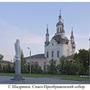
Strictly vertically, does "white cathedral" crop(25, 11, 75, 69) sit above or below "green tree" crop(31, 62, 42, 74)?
above

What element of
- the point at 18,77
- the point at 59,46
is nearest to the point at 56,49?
the point at 59,46

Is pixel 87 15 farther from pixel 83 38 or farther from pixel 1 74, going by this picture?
pixel 1 74

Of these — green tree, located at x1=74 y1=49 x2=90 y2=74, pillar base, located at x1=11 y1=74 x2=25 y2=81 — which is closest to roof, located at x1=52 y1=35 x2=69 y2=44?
green tree, located at x1=74 y1=49 x2=90 y2=74

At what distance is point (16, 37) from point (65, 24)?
0.61 metres

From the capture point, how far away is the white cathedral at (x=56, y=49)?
535 inches

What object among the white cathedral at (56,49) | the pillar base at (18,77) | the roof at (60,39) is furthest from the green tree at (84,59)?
the pillar base at (18,77)

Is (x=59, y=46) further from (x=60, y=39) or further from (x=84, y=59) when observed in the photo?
(x=84, y=59)

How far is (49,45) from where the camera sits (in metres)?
13.6

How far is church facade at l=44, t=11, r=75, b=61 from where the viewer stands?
13594 millimetres

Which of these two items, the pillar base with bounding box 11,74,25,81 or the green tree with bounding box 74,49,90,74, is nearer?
the pillar base with bounding box 11,74,25,81

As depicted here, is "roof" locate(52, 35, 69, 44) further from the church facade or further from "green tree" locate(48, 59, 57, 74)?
"green tree" locate(48, 59, 57, 74)

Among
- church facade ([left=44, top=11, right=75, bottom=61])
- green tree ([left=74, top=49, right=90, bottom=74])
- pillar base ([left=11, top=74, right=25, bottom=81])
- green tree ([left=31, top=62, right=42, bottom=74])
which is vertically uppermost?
church facade ([left=44, top=11, right=75, bottom=61])

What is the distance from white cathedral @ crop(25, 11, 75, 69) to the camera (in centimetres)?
1359

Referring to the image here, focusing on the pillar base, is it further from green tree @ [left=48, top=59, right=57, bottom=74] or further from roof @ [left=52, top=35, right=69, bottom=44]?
roof @ [left=52, top=35, right=69, bottom=44]
